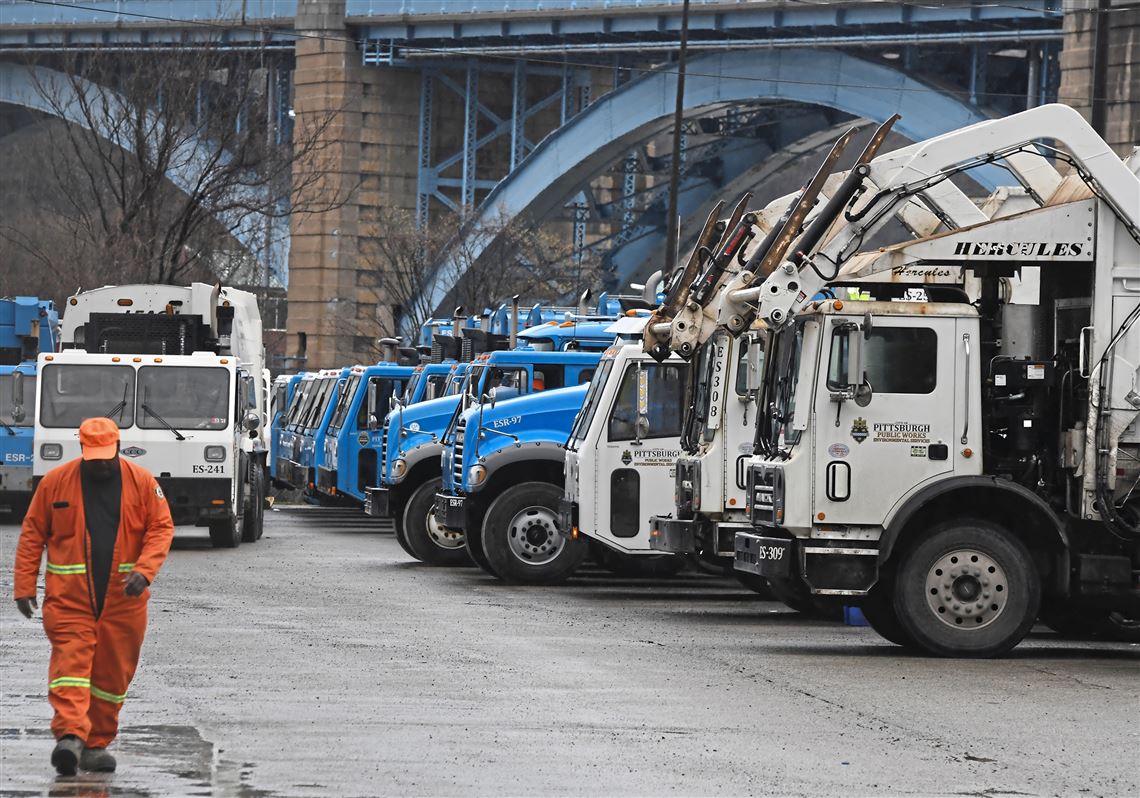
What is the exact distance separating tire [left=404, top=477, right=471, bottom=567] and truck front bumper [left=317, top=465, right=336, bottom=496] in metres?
7.74

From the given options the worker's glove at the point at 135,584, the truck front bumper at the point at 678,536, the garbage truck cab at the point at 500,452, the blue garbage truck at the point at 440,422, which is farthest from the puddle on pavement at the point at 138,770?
the blue garbage truck at the point at 440,422

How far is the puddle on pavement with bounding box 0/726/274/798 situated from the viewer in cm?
921

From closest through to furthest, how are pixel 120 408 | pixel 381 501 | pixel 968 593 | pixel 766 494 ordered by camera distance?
pixel 968 593
pixel 766 494
pixel 381 501
pixel 120 408

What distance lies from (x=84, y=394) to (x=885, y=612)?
1325 centimetres

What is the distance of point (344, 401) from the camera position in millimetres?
33031

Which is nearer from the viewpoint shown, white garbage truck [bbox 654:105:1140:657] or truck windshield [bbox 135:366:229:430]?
white garbage truck [bbox 654:105:1140:657]

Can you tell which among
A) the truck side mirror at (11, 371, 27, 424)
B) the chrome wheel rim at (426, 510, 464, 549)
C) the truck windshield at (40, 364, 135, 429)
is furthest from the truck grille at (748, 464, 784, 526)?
the truck side mirror at (11, 371, 27, 424)

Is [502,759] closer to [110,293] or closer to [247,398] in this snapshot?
[247,398]

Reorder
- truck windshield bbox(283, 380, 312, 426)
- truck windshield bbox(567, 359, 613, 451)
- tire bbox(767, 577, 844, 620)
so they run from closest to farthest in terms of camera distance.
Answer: tire bbox(767, 577, 844, 620), truck windshield bbox(567, 359, 613, 451), truck windshield bbox(283, 380, 312, 426)

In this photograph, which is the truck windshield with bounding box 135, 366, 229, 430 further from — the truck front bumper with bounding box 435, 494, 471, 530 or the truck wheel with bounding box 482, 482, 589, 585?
the truck wheel with bounding box 482, 482, 589, 585

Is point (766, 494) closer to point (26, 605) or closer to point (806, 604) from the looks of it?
point (806, 604)

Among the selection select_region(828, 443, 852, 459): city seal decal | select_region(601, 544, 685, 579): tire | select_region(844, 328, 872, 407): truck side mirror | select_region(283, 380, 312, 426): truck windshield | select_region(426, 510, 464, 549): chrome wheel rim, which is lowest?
select_region(601, 544, 685, 579): tire

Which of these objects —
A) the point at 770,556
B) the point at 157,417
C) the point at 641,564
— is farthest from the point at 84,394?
the point at 770,556

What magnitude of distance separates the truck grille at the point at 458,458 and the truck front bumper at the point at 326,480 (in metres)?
9.51
